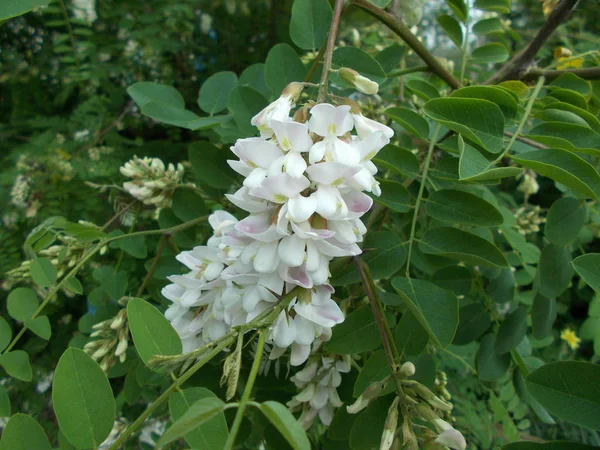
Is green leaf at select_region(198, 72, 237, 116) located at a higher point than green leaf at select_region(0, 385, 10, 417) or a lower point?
higher

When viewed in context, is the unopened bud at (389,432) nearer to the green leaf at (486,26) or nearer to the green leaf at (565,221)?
the green leaf at (565,221)

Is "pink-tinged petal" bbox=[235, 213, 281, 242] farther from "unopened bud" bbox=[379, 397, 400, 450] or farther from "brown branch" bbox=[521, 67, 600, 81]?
"brown branch" bbox=[521, 67, 600, 81]

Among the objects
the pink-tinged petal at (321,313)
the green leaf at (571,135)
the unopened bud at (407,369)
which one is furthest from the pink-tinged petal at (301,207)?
the green leaf at (571,135)

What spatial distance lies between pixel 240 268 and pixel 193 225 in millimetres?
376

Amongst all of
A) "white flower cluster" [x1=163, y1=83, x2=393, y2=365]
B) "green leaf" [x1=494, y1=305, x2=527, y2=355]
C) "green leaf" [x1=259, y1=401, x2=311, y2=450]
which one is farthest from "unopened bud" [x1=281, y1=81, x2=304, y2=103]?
"green leaf" [x1=494, y1=305, x2=527, y2=355]

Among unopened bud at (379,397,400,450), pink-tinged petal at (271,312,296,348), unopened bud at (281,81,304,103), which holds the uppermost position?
unopened bud at (281,81,304,103)

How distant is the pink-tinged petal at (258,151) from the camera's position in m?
0.48

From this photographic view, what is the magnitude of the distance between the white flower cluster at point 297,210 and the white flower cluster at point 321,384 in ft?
→ 0.39

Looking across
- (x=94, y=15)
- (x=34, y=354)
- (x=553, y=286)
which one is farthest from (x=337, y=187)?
(x=94, y=15)

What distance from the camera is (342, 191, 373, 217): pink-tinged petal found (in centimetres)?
50

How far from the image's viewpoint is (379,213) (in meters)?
0.78

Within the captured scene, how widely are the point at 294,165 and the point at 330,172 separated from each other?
3cm

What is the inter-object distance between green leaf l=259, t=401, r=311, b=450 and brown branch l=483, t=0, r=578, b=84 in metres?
0.79

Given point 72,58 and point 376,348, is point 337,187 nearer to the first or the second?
point 376,348
